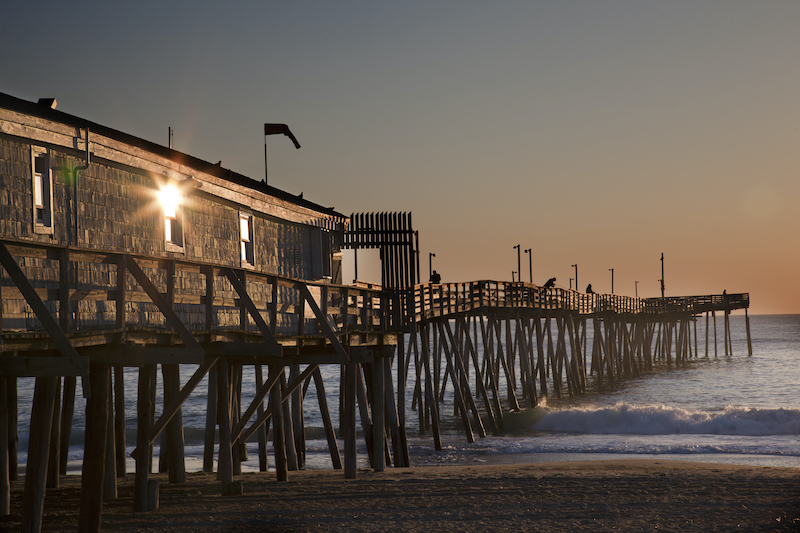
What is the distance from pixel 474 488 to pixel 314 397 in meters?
24.7

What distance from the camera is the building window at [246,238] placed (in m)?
13.1

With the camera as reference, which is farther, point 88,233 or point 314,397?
point 314,397

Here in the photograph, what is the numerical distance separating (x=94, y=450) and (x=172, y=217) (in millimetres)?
5545

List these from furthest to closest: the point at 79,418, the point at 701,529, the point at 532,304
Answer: the point at 79,418
the point at 532,304
the point at 701,529

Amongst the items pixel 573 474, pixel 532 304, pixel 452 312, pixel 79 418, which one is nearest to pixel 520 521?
pixel 573 474

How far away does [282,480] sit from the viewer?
10.6 m

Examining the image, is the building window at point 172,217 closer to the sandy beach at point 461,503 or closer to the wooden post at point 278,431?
the wooden post at point 278,431

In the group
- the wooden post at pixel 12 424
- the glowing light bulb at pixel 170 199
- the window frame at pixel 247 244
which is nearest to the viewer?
the wooden post at pixel 12 424

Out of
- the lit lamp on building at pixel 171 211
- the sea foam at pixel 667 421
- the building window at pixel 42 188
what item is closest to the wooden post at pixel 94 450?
the building window at pixel 42 188

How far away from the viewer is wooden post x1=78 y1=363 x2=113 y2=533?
646 centimetres

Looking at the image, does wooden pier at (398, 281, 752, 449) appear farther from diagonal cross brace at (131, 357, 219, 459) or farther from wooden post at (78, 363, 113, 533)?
wooden post at (78, 363, 113, 533)

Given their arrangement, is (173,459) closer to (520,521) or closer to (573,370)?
(520,521)

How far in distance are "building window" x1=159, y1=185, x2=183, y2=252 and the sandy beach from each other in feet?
12.3

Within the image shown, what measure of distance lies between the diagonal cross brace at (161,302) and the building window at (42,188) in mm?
3073
